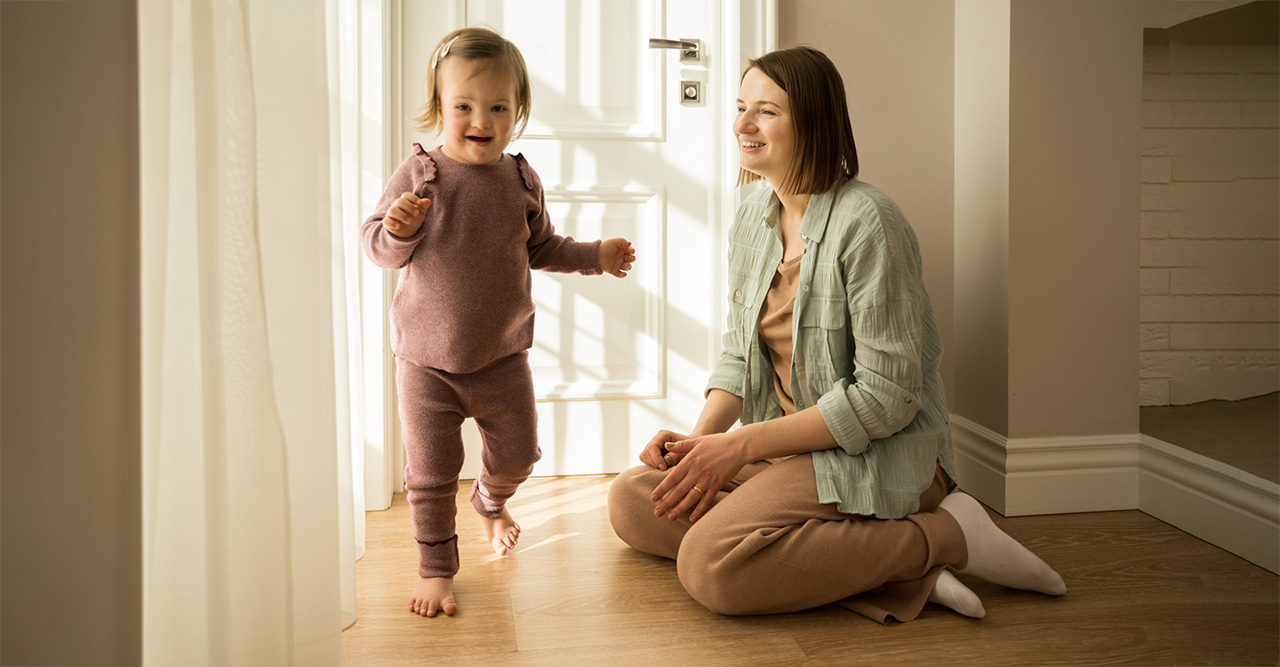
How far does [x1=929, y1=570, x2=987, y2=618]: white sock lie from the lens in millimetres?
1295

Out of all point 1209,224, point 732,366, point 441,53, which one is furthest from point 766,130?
point 1209,224

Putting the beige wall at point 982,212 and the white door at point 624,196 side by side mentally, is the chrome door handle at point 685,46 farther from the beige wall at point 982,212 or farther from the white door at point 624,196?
the beige wall at point 982,212

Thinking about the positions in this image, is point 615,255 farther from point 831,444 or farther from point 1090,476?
point 1090,476

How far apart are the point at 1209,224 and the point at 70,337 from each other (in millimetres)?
2002

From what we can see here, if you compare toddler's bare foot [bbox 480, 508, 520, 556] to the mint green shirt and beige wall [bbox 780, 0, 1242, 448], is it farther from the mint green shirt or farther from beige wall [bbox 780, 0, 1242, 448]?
beige wall [bbox 780, 0, 1242, 448]

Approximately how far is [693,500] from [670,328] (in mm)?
787

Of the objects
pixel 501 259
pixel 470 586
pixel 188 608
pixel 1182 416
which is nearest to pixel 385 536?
pixel 470 586

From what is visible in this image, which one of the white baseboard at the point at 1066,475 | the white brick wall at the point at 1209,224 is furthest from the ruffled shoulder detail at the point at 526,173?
the white brick wall at the point at 1209,224

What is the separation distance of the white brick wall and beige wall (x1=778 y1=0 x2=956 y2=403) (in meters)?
0.42

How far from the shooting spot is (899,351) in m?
1.34

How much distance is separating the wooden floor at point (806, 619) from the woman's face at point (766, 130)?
2.38 feet

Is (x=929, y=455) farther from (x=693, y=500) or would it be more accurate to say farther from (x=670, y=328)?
(x=670, y=328)

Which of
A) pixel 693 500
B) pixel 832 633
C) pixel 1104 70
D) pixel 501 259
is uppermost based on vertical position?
pixel 1104 70

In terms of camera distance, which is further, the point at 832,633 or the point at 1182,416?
the point at 1182,416
